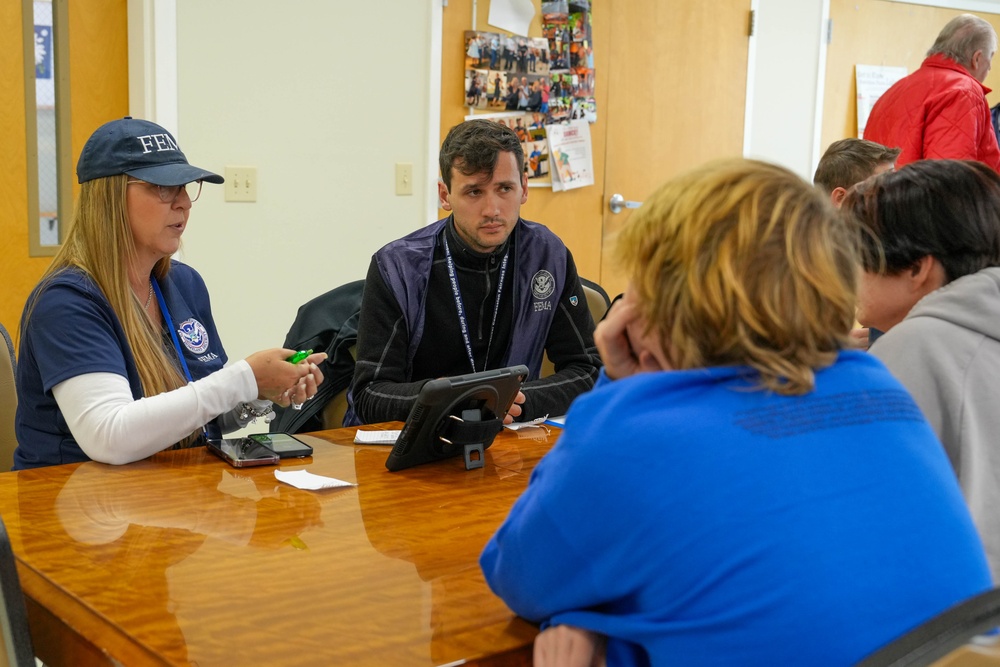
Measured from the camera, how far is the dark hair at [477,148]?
245cm

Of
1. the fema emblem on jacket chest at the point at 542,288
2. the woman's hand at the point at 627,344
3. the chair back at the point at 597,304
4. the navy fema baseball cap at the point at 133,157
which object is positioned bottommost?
the chair back at the point at 597,304

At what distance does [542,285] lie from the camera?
258 centimetres

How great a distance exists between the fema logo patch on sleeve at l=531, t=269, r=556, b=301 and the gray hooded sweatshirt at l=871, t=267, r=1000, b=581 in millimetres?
1161

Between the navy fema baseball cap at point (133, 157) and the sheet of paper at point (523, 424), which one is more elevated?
the navy fema baseball cap at point (133, 157)

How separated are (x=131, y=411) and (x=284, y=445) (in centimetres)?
28

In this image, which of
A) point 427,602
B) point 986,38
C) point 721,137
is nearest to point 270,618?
point 427,602

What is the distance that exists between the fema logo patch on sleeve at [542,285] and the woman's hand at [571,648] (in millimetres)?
1565

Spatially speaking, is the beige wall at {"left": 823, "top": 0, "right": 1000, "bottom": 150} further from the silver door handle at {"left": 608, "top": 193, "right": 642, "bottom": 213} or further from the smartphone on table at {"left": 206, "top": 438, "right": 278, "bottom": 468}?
the smartphone on table at {"left": 206, "top": 438, "right": 278, "bottom": 468}

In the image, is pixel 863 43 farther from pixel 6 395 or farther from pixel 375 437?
pixel 6 395

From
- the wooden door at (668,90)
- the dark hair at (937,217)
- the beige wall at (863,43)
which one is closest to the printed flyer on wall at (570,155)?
the wooden door at (668,90)

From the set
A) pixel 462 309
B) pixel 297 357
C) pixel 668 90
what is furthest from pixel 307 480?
pixel 668 90

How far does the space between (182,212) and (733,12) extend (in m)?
4.14

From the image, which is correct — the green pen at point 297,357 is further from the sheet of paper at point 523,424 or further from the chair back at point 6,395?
the chair back at point 6,395

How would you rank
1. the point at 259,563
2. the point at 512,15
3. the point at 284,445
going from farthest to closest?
the point at 512,15
the point at 284,445
the point at 259,563
